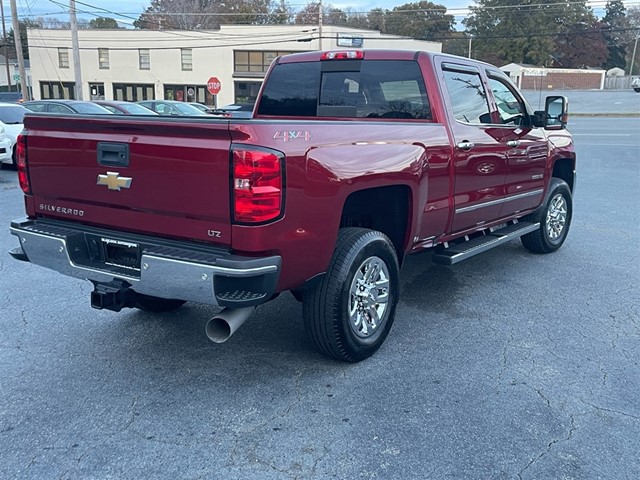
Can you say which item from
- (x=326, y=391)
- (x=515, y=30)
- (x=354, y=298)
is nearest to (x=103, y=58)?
(x=354, y=298)

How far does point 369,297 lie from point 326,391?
74 cm

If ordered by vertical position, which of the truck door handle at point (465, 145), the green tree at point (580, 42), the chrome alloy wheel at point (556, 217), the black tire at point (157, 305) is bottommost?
the black tire at point (157, 305)

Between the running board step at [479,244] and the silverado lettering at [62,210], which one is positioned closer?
the silverado lettering at [62,210]

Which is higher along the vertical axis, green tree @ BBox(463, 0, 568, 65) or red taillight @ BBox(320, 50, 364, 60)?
green tree @ BBox(463, 0, 568, 65)

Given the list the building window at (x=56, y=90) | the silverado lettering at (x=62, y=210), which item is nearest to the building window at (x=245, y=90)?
the building window at (x=56, y=90)

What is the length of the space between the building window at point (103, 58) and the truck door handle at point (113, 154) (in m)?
49.9

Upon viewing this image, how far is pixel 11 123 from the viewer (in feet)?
45.6

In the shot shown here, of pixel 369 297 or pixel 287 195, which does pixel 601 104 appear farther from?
pixel 287 195

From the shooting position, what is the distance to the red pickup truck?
3.25m

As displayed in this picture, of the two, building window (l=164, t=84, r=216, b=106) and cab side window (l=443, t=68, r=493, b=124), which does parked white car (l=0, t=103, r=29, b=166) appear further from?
building window (l=164, t=84, r=216, b=106)

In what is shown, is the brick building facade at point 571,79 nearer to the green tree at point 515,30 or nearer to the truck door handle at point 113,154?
the green tree at point 515,30

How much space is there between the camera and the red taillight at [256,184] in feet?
10.4

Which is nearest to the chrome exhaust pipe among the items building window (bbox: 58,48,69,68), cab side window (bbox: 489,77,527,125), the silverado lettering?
the silverado lettering

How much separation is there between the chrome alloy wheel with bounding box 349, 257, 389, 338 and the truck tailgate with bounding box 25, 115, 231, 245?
1.11m
